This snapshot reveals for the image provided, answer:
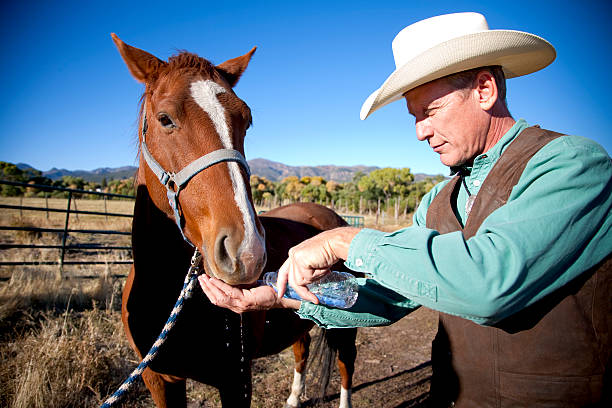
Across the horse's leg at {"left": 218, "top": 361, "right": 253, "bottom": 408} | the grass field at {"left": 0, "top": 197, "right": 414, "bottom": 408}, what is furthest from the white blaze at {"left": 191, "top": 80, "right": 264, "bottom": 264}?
the grass field at {"left": 0, "top": 197, "right": 414, "bottom": 408}

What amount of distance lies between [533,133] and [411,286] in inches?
32.2

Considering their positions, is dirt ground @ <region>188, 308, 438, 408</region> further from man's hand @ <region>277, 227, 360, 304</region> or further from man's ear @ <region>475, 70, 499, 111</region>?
man's ear @ <region>475, 70, 499, 111</region>

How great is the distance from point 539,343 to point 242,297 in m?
1.13

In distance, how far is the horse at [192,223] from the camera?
1.41 m

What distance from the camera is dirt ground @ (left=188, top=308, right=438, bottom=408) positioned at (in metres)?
3.64

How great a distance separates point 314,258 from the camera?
101 centimetres

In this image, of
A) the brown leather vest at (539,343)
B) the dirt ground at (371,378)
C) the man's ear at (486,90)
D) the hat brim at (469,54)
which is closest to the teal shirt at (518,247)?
the brown leather vest at (539,343)

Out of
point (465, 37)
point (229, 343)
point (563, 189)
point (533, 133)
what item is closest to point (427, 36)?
point (465, 37)

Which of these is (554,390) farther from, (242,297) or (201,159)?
(201,159)

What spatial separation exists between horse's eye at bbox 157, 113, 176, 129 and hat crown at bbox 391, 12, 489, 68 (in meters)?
1.20

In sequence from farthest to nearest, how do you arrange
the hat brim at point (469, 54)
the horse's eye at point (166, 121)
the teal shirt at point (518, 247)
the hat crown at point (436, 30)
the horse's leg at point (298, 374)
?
the horse's leg at point (298, 374) < the horse's eye at point (166, 121) < the hat crown at point (436, 30) < the hat brim at point (469, 54) < the teal shirt at point (518, 247)

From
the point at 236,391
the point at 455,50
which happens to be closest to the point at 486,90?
the point at 455,50

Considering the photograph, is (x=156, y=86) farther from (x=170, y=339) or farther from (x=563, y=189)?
(x=563, y=189)

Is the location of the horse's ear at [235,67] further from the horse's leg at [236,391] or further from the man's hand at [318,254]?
the horse's leg at [236,391]
